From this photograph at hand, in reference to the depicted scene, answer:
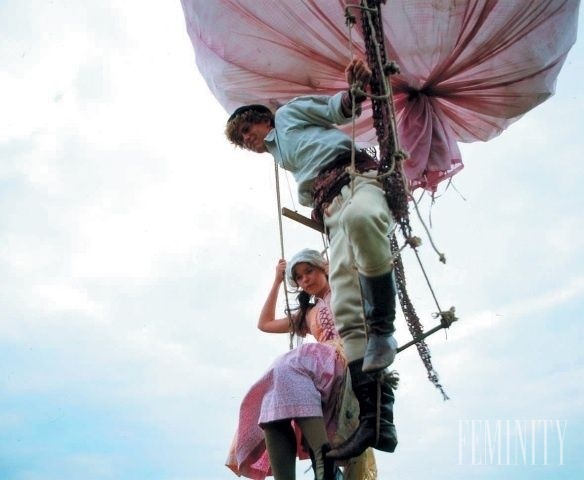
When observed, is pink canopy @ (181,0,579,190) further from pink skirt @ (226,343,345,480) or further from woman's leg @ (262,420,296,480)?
woman's leg @ (262,420,296,480)

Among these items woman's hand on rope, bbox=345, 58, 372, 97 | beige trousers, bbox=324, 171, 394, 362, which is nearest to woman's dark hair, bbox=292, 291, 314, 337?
beige trousers, bbox=324, 171, 394, 362

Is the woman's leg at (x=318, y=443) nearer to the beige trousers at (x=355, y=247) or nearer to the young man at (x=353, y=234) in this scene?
the young man at (x=353, y=234)

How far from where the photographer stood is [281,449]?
330 cm

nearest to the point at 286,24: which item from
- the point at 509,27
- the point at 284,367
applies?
the point at 509,27

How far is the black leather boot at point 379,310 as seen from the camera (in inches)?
114

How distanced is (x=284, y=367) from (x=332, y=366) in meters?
0.23

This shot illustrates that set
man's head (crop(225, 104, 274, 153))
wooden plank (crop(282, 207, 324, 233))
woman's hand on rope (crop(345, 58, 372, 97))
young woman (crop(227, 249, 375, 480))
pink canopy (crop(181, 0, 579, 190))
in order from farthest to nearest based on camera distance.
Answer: pink canopy (crop(181, 0, 579, 190)), man's head (crop(225, 104, 274, 153)), wooden plank (crop(282, 207, 324, 233)), young woman (crop(227, 249, 375, 480)), woman's hand on rope (crop(345, 58, 372, 97))

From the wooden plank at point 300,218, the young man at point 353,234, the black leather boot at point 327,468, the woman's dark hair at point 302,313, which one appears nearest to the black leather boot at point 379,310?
the young man at point 353,234

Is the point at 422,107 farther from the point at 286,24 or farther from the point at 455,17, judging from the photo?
the point at 286,24

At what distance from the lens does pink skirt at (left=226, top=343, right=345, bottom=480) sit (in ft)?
10.8

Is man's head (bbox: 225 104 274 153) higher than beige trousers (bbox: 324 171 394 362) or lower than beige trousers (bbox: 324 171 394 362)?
higher

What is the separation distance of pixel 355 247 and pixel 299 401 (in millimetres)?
813

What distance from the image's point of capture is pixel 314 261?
12.8 feet

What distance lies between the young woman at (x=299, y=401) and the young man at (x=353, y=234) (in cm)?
38
